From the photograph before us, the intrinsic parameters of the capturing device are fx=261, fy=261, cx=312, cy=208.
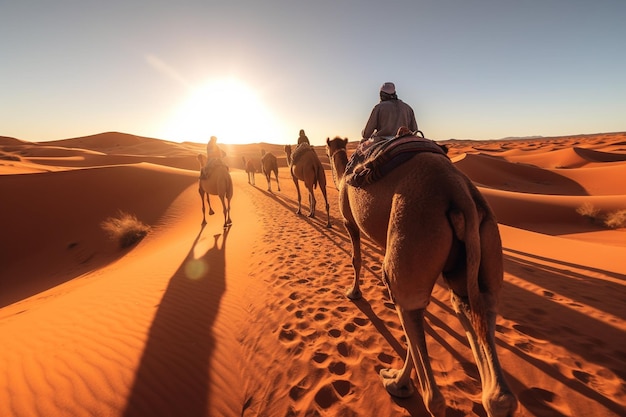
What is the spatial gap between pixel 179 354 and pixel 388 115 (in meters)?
4.76

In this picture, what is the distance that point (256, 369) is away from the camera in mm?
3191

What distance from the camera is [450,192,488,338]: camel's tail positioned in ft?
5.81

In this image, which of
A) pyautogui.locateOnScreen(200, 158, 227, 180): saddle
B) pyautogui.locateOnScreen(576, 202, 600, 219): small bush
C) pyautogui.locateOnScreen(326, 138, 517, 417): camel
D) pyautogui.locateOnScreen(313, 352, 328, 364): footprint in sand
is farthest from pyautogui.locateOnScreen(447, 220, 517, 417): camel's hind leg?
pyautogui.locateOnScreen(576, 202, 600, 219): small bush

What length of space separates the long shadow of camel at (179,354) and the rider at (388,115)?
4.07 meters

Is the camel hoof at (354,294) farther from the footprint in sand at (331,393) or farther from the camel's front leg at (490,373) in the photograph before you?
the camel's front leg at (490,373)

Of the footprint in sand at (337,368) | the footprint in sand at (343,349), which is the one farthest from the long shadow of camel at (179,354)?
the footprint in sand at (343,349)

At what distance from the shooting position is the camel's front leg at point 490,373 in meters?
1.56

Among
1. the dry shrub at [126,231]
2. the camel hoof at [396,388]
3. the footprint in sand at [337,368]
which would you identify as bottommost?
the dry shrub at [126,231]

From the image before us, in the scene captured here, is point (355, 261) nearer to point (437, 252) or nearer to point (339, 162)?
point (339, 162)

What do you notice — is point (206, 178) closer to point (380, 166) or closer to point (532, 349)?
point (380, 166)

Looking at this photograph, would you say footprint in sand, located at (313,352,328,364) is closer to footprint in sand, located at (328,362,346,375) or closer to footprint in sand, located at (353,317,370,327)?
footprint in sand, located at (328,362,346,375)

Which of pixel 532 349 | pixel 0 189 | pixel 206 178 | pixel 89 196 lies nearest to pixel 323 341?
pixel 532 349

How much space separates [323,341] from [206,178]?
8663 millimetres

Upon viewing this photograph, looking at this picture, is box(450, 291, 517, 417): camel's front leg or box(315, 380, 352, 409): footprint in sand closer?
box(450, 291, 517, 417): camel's front leg
